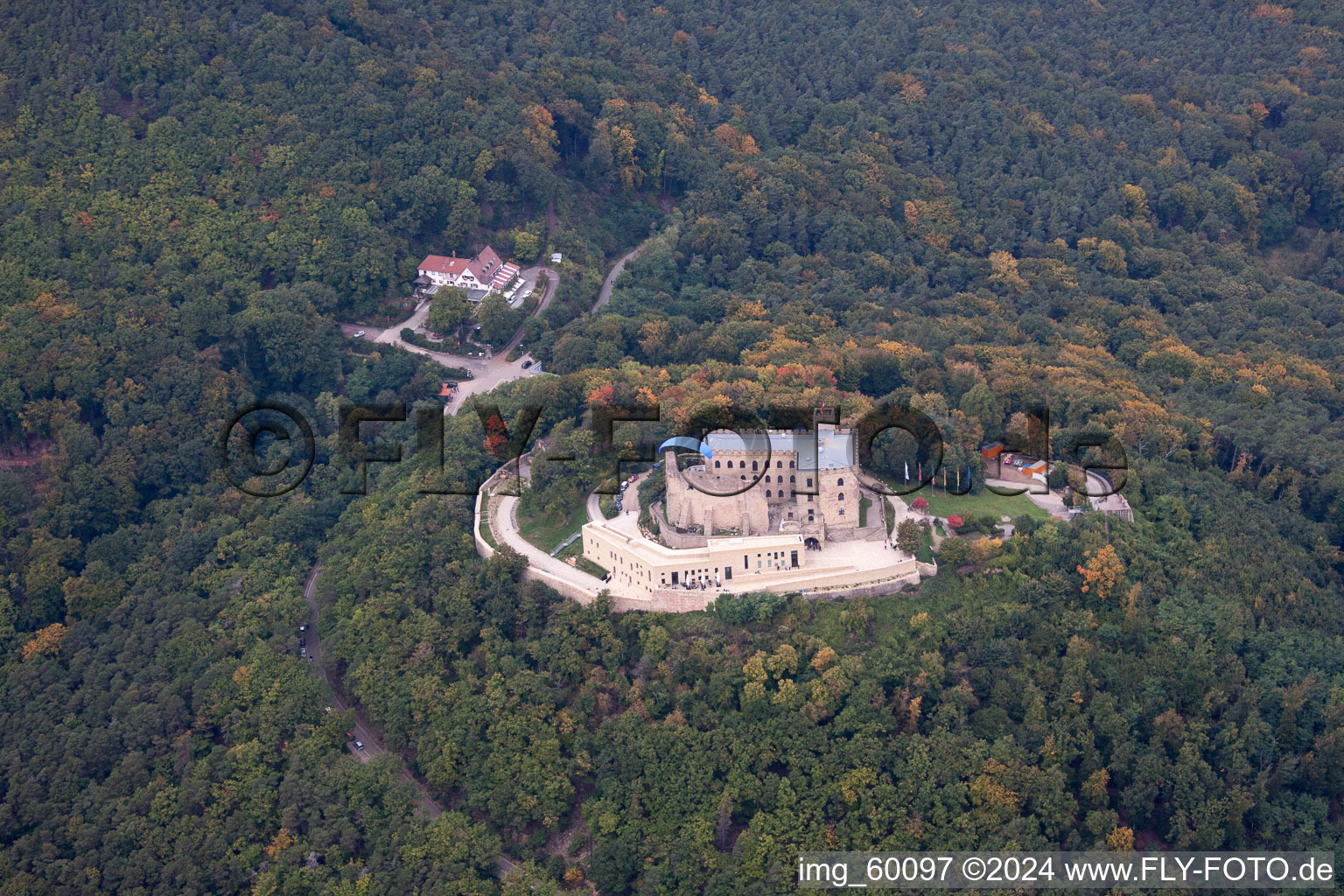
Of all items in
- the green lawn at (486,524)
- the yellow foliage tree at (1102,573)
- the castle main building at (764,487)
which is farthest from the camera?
the green lawn at (486,524)

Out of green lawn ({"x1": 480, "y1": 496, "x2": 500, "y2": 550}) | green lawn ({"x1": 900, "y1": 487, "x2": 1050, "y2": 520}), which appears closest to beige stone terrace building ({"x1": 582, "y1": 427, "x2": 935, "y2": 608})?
green lawn ({"x1": 900, "y1": 487, "x2": 1050, "y2": 520})

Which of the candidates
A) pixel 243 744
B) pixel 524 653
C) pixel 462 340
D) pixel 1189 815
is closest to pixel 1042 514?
pixel 1189 815

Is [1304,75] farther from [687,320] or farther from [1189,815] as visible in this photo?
[1189,815]

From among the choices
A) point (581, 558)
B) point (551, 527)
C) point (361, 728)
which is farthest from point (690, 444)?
point (361, 728)

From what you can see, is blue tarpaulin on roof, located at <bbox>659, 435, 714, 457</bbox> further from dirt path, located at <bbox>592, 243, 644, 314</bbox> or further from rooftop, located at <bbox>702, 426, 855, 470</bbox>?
dirt path, located at <bbox>592, 243, 644, 314</bbox>

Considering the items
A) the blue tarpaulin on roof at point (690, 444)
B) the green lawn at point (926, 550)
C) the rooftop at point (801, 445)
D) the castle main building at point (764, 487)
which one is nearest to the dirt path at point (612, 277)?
the blue tarpaulin on roof at point (690, 444)

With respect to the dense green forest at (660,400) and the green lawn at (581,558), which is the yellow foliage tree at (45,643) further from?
the green lawn at (581,558)
